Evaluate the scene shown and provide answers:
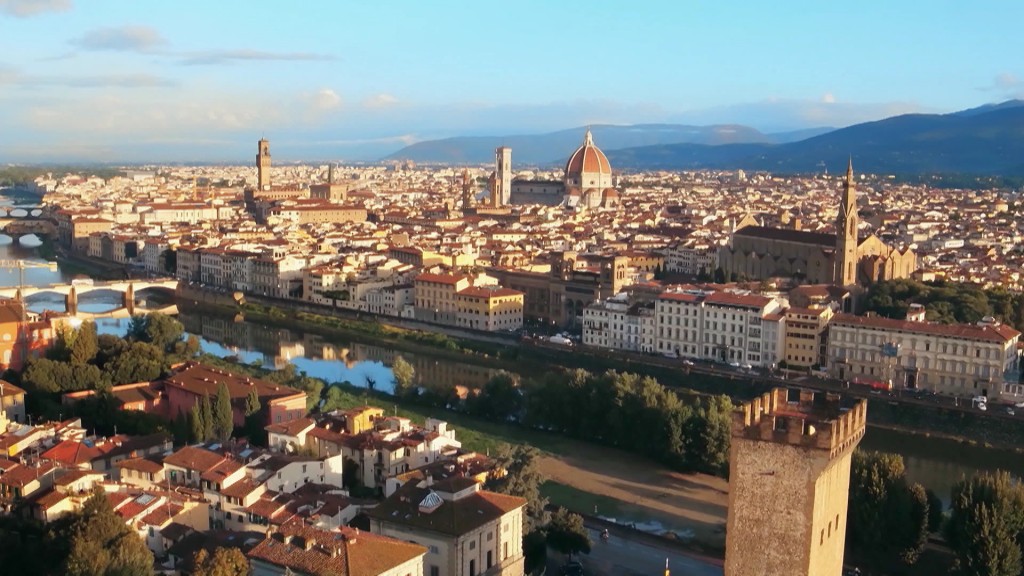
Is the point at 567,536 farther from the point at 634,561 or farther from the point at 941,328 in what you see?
the point at 941,328

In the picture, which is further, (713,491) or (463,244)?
(463,244)

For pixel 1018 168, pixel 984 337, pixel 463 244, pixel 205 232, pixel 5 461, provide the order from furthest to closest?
pixel 1018 168, pixel 205 232, pixel 463 244, pixel 984 337, pixel 5 461

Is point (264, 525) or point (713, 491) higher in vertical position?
point (264, 525)

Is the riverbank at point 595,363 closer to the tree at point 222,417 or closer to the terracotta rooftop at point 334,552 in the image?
the tree at point 222,417

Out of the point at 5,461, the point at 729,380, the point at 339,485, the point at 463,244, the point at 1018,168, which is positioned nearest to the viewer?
the point at 5,461

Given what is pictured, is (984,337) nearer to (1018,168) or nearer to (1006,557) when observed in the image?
(1006,557)

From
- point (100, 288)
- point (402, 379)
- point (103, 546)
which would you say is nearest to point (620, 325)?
point (402, 379)

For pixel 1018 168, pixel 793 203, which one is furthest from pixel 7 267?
pixel 1018 168
